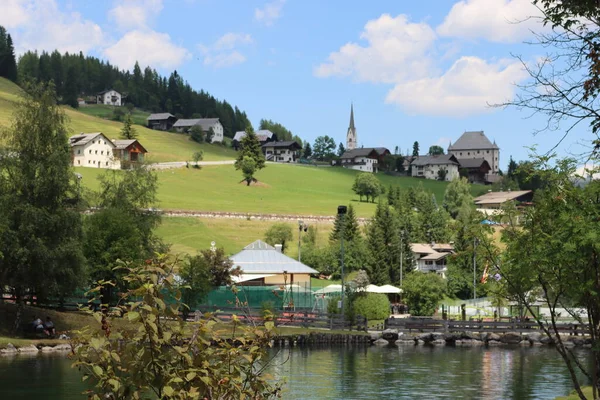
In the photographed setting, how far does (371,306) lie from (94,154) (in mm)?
96075

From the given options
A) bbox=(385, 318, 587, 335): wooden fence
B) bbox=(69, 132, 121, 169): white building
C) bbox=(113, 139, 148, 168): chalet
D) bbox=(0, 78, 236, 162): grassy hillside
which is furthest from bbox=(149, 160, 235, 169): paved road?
bbox=(385, 318, 587, 335): wooden fence

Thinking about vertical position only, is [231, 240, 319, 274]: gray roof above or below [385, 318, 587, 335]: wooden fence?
above

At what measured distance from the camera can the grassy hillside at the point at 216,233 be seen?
89938 millimetres

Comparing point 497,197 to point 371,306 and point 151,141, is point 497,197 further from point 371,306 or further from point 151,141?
point 371,306

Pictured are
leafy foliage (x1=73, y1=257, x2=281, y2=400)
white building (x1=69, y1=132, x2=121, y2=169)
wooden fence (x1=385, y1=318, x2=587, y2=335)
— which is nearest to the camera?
leafy foliage (x1=73, y1=257, x2=281, y2=400)

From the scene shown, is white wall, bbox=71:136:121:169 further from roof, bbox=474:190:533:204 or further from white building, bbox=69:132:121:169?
roof, bbox=474:190:533:204

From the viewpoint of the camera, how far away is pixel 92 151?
14125 centimetres

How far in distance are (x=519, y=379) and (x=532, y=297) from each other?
17.9 meters

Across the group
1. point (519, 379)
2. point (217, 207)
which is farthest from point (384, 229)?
point (519, 379)

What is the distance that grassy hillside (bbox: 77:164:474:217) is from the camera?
387ft

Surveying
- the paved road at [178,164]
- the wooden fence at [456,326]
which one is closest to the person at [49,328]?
the wooden fence at [456,326]

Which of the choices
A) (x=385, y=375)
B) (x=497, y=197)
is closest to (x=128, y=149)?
(x=497, y=197)

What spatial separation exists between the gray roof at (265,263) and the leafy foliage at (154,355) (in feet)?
167

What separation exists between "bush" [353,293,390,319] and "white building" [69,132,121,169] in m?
89.2
